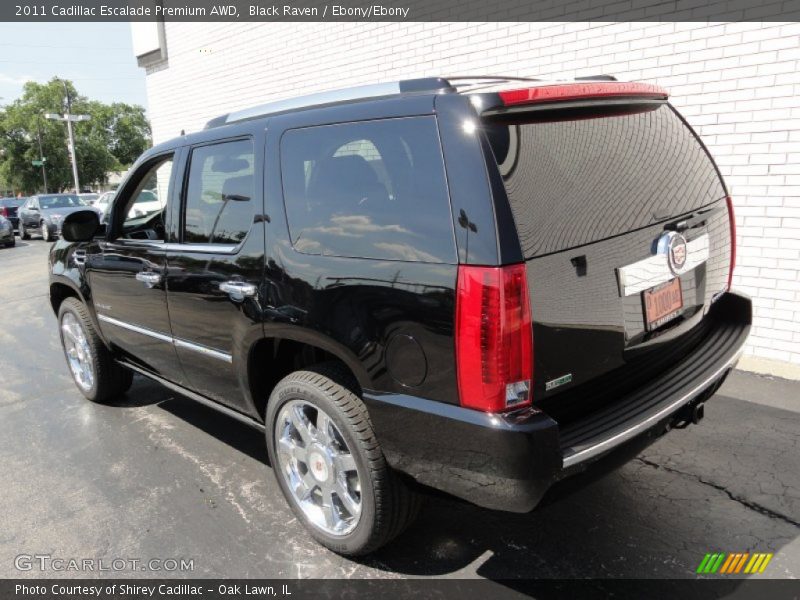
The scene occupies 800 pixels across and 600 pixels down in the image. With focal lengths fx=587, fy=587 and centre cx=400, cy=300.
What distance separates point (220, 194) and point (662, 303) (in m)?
2.16

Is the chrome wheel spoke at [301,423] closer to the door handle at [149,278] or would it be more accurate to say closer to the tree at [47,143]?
the door handle at [149,278]

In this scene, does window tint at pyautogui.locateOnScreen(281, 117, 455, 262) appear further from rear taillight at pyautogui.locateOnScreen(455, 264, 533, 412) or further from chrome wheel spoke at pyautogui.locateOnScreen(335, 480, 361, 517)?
chrome wheel spoke at pyautogui.locateOnScreen(335, 480, 361, 517)

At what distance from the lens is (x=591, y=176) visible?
2.18m

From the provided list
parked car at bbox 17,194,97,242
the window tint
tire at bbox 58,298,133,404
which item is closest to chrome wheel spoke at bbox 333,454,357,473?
the window tint

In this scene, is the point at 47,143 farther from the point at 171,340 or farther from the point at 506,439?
the point at 506,439

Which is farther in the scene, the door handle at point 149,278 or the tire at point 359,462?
the door handle at point 149,278

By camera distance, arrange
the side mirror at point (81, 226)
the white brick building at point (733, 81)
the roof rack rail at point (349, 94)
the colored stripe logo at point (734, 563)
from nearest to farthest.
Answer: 1. the roof rack rail at point (349, 94)
2. the colored stripe logo at point (734, 563)
3. the side mirror at point (81, 226)
4. the white brick building at point (733, 81)

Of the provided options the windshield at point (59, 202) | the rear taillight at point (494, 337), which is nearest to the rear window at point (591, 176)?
the rear taillight at point (494, 337)

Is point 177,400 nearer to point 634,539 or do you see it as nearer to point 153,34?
point 634,539

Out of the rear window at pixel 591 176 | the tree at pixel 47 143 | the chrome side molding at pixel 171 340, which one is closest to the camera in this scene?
the rear window at pixel 591 176

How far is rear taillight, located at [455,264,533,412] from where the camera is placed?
1.87 m

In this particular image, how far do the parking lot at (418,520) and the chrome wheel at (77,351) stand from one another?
431 millimetres

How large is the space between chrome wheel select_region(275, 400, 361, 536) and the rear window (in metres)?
1.19

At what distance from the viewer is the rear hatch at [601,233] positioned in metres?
1.98
